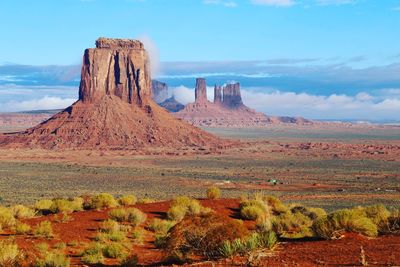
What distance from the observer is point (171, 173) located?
3108 inches

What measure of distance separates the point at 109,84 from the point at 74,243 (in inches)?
4894

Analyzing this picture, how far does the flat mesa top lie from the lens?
144750 millimetres

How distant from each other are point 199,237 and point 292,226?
6.28m

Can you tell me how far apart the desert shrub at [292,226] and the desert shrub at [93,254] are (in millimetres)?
5218

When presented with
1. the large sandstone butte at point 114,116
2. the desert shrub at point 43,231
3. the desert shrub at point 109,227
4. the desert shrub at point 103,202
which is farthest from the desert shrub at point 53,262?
the large sandstone butte at point 114,116

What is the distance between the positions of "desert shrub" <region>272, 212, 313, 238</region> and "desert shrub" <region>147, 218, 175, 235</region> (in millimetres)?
3657

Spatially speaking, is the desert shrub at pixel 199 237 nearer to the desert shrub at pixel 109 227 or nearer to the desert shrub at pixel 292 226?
the desert shrub at pixel 292 226

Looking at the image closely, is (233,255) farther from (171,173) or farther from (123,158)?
(123,158)

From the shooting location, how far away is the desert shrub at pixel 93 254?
52.0ft

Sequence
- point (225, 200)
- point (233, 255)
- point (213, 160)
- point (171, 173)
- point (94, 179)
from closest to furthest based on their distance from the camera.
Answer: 1. point (233, 255)
2. point (225, 200)
3. point (94, 179)
4. point (171, 173)
5. point (213, 160)

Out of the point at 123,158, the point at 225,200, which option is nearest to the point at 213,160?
the point at 123,158

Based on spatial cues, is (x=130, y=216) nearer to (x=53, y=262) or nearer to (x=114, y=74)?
(x=53, y=262)

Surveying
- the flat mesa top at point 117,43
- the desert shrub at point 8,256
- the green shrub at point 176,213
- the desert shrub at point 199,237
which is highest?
the flat mesa top at point 117,43

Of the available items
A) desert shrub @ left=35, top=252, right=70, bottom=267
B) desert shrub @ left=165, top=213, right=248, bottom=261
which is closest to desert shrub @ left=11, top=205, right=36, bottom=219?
desert shrub @ left=35, top=252, right=70, bottom=267
